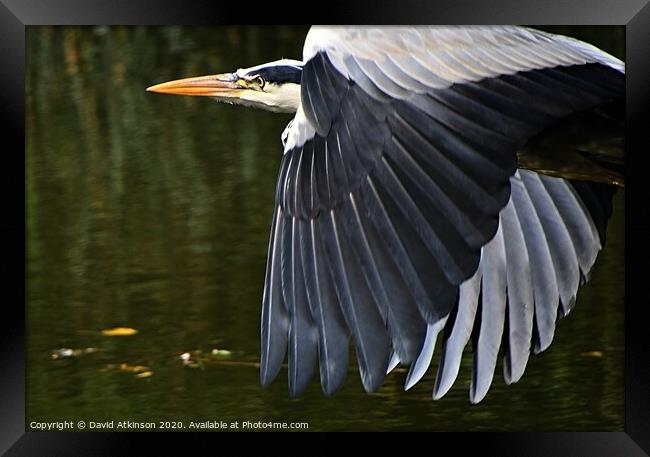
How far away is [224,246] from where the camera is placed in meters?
2.98

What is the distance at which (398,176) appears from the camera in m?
2.45

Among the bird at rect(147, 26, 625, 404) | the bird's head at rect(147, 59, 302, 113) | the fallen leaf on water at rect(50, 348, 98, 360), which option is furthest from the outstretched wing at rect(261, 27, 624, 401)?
the fallen leaf on water at rect(50, 348, 98, 360)

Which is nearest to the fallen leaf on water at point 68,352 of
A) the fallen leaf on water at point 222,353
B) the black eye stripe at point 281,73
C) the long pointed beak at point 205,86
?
the fallen leaf on water at point 222,353

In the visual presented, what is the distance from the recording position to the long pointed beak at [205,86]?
2.89 metres

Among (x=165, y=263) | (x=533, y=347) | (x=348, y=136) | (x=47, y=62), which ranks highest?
(x=47, y=62)

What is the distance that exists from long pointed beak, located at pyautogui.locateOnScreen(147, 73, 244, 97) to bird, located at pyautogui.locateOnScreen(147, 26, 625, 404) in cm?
11

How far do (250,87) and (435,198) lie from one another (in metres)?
0.62

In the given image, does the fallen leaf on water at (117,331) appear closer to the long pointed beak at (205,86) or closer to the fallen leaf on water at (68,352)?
the fallen leaf on water at (68,352)

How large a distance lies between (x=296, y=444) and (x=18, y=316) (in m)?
0.62

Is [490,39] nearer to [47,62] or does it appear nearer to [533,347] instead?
[533,347]
